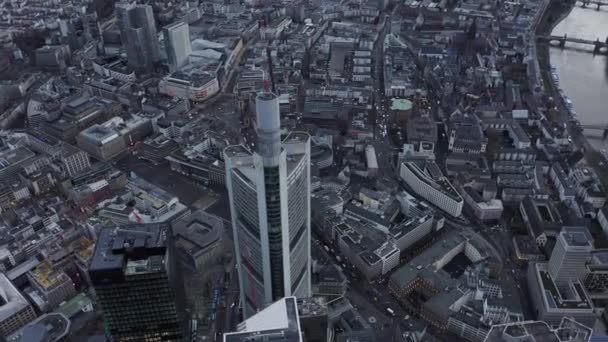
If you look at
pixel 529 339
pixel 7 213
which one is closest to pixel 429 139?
pixel 529 339

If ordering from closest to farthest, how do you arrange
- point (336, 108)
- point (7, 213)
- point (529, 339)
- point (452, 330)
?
point (529, 339) < point (452, 330) < point (7, 213) < point (336, 108)

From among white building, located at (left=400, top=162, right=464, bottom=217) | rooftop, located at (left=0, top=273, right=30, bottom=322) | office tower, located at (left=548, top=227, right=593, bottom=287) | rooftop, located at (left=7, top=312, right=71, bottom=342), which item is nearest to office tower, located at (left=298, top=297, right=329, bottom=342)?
rooftop, located at (left=7, top=312, right=71, bottom=342)

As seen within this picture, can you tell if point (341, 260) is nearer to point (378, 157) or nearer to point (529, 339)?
point (378, 157)

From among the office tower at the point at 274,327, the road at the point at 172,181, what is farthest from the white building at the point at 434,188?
the office tower at the point at 274,327

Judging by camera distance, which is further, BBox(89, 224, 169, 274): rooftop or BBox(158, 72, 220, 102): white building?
BBox(158, 72, 220, 102): white building

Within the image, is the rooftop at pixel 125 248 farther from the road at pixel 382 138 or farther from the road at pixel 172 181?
the road at pixel 382 138

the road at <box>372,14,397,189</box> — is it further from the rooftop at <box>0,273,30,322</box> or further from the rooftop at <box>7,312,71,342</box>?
the rooftop at <box>0,273,30,322</box>
